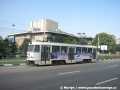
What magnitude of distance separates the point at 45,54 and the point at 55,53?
64.7 inches

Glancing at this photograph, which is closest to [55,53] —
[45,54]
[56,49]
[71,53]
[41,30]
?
[56,49]

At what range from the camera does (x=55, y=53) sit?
18875 millimetres

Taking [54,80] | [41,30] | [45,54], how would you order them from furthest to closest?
1. [41,30]
2. [45,54]
3. [54,80]

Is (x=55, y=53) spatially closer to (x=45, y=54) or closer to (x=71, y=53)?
(x=45, y=54)

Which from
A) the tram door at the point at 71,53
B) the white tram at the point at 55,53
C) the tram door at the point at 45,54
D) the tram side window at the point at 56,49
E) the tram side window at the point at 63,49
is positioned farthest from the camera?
the tram door at the point at 71,53

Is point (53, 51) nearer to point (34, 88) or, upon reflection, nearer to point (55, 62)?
point (55, 62)

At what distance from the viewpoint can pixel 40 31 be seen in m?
89.9

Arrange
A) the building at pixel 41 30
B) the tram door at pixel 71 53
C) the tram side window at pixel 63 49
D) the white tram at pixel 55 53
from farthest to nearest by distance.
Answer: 1. the building at pixel 41 30
2. the tram door at pixel 71 53
3. the tram side window at pixel 63 49
4. the white tram at pixel 55 53

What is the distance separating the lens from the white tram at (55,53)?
17219 mm

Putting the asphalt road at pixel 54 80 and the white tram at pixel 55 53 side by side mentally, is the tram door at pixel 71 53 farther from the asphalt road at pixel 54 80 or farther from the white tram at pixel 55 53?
the asphalt road at pixel 54 80

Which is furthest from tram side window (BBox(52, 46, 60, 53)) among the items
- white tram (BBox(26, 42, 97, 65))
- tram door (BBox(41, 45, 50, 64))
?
tram door (BBox(41, 45, 50, 64))

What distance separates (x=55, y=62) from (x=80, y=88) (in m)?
12.3

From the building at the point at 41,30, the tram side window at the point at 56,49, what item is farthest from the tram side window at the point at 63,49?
the building at the point at 41,30

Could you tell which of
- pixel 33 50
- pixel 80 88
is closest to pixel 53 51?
pixel 33 50
